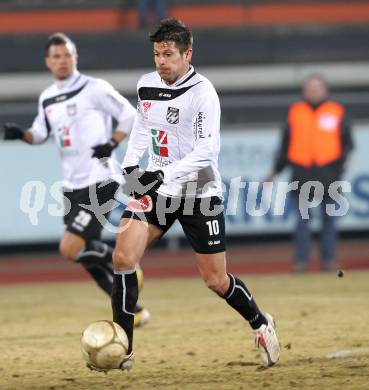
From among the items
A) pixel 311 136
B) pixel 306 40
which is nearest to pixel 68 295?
pixel 311 136

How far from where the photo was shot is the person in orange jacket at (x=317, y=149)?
47.9 feet

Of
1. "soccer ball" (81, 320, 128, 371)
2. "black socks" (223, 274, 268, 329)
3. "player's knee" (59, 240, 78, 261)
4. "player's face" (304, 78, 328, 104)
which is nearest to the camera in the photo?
"soccer ball" (81, 320, 128, 371)

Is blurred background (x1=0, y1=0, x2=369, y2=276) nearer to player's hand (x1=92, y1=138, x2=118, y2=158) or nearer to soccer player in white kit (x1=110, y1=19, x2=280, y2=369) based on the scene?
player's hand (x1=92, y1=138, x2=118, y2=158)

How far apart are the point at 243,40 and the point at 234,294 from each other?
12.5 metres

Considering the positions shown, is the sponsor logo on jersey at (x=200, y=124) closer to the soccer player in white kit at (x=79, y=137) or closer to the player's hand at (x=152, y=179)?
the player's hand at (x=152, y=179)

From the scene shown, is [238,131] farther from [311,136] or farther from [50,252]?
[50,252]

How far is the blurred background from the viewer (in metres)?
16.8

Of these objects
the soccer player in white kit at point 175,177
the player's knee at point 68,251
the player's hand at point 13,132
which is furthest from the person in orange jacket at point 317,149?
the soccer player in white kit at point 175,177

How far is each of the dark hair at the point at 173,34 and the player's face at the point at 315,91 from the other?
7.36m

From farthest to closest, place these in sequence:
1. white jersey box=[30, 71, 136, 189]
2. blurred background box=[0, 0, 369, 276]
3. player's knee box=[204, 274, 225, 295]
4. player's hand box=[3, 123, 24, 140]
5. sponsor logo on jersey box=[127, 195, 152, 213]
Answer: blurred background box=[0, 0, 369, 276]
white jersey box=[30, 71, 136, 189]
player's hand box=[3, 123, 24, 140]
player's knee box=[204, 274, 225, 295]
sponsor logo on jersey box=[127, 195, 152, 213]

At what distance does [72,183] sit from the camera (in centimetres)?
1024

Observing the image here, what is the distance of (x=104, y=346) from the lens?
6.97 metres

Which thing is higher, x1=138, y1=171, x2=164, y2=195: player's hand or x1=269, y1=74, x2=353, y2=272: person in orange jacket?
x1=138, y1=171, x2=164, y2=195: player's hand

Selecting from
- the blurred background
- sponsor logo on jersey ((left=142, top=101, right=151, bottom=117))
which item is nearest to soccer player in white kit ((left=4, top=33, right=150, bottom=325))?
sponsor logo on jersey ((left=142, top=101, right=151, bottom=117))
